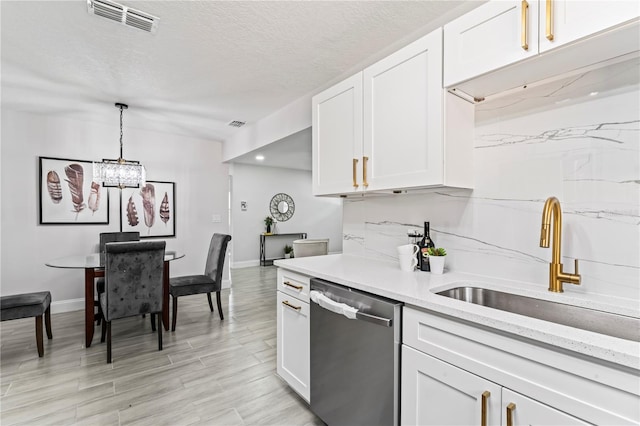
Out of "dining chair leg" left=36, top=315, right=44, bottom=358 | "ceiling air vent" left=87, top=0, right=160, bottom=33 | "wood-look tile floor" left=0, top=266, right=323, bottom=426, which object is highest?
"ceiling air vent" left=87, top=0, right=160, bottom=33

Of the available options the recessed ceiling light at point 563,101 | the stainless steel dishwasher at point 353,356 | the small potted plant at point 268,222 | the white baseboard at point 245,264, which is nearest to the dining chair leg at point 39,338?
the stainless steel dishwasher at point 353,356

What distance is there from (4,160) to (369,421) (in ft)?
16.2

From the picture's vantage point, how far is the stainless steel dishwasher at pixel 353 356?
136 cm

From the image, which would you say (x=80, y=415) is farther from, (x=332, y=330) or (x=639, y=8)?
(x=639, y=8)

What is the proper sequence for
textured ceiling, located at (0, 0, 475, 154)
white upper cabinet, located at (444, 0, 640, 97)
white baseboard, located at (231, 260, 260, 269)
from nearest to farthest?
white upper cabinet, located at (444, 0, 640, 97)
textured ceiling, located at (0, 0, 475, 154)
white baseboard, located at (231, 260, 260, 269)

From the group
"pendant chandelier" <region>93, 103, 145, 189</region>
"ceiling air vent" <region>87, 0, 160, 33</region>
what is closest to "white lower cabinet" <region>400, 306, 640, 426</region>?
"ceiling air vent" <region>87, 0, 160, 33</region>

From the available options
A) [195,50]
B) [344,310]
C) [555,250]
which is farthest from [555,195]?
[195,50]

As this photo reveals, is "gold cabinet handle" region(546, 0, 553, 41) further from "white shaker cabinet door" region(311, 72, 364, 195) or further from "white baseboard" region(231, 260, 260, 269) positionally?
"white baseboard" region(231, 260, 260, 269)

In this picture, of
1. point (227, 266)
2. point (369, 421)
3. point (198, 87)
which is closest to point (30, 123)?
point (198, 87)

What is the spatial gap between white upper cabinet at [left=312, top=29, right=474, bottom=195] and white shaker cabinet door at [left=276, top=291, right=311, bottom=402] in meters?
0.86

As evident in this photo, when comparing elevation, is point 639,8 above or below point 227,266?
above

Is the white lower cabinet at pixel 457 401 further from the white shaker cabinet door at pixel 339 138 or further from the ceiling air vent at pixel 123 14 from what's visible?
the ceiling air vent at pixel 123 14

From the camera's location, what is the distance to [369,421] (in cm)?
145

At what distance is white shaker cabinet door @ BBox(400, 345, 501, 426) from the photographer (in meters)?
1.04
